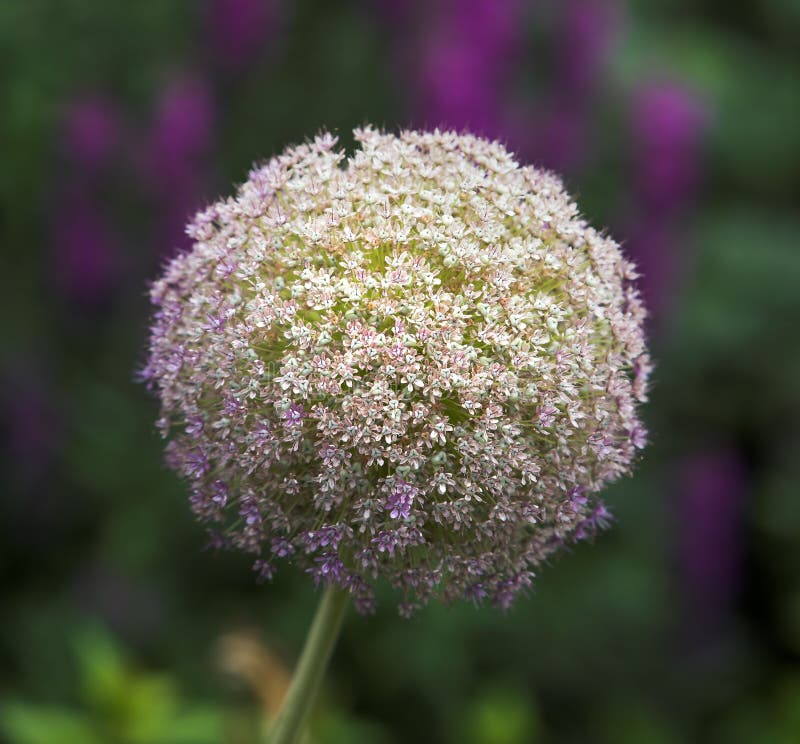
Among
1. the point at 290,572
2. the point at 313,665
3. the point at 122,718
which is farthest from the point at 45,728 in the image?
the point at 290,572

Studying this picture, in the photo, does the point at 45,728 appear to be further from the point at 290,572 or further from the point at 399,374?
the point at 290,572

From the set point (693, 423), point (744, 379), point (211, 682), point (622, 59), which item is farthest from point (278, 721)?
point (622, 59)

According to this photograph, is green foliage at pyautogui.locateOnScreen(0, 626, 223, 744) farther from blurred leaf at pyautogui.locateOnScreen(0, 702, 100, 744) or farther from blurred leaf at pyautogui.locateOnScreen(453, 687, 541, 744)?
blurred leaf at pyautogui.locateOnScreen(453, 687, 541, 744)

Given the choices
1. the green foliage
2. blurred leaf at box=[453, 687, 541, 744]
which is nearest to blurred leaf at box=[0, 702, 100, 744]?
the green foliage

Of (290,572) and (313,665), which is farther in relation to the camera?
(290,572)

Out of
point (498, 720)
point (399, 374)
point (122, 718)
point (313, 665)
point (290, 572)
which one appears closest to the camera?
point (399, 374)

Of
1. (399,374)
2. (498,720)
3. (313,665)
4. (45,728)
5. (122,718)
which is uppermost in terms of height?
(399,374)
